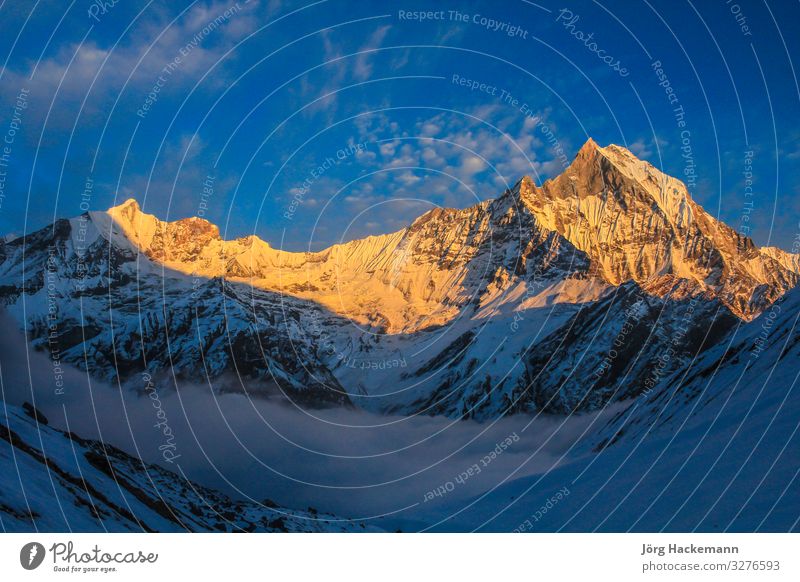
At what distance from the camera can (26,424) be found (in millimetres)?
47594

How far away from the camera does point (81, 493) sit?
36.2 meters

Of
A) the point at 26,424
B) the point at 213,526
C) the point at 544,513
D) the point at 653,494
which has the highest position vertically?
the point at 26,424

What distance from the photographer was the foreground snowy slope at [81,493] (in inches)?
1158
